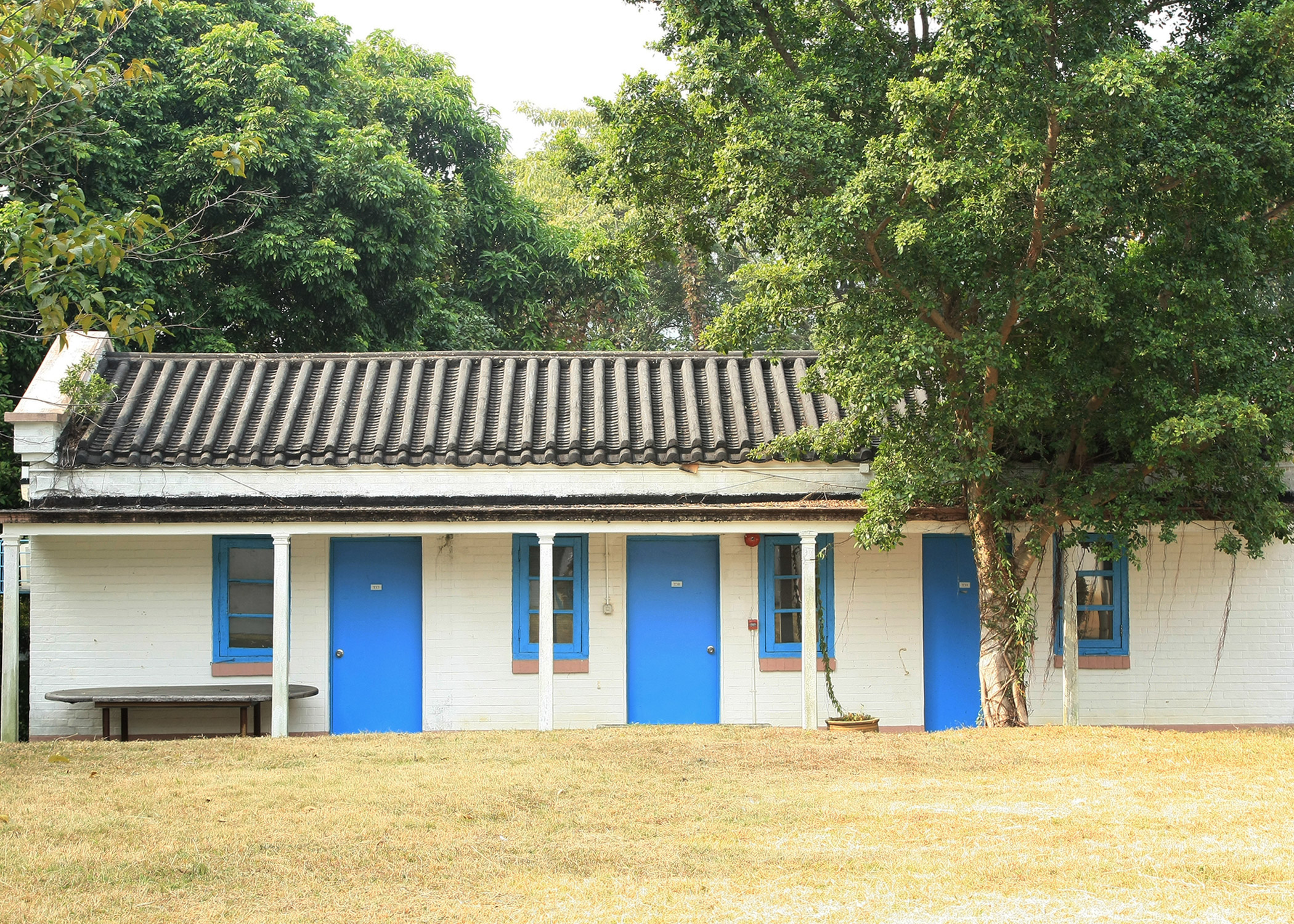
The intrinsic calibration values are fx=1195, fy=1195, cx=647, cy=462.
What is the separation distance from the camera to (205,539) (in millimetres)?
14570

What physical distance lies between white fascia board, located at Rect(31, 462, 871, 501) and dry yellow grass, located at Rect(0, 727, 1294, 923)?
3.22m

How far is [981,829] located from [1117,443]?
590 centimetres

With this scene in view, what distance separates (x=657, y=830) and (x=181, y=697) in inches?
282

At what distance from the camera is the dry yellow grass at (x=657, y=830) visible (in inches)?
262

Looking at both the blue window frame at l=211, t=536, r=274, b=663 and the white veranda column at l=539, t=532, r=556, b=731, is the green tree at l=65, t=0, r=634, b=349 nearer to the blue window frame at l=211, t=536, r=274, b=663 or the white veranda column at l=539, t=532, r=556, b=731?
the blue window frame at l=211, t=536, r=274, b=663

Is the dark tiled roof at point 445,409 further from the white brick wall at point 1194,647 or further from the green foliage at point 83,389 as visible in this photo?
the white brick wall at point 1194,647

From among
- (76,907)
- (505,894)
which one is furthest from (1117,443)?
(76,907)

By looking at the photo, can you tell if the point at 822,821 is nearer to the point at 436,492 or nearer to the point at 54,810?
the point at 54,810

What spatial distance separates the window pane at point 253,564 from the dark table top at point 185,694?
131 centimetres

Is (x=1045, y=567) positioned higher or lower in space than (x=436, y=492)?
lower

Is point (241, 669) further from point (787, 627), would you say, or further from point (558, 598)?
point (787, 627)

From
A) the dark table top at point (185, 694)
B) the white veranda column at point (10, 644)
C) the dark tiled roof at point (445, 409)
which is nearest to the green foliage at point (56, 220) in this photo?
the white veranda column at point (10, 644)

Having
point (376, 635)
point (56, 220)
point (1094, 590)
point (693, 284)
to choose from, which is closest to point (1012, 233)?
point (1094, 590)

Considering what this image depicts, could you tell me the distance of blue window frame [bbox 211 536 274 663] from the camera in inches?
570
